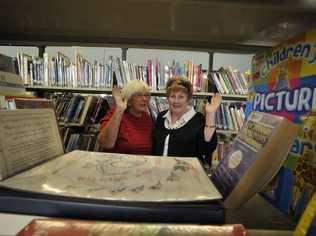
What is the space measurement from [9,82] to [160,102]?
7.33 feet

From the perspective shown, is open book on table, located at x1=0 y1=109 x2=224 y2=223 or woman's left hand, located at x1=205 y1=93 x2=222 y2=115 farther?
woman's left hand, located at x1=205 y1=93 x2=222 y2=115

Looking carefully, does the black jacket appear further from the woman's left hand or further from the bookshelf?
the bookshelf

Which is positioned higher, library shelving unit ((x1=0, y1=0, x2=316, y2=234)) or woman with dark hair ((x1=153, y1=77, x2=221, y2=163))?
library shelving unit ((x1=0, y1=0, x2=316, y2=234))

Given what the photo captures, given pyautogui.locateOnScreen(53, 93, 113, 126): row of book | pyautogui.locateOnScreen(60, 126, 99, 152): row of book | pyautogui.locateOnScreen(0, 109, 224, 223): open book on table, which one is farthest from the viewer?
pyautogui.locateOnScreen(53, 93, 113, 126): row of book

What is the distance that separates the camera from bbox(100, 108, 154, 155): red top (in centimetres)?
156

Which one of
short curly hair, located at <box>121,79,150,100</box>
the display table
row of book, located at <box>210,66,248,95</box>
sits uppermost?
row of book, located at <box>210,66,248,95</box>

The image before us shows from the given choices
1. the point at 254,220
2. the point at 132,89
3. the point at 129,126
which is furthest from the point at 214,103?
the point at 254,220

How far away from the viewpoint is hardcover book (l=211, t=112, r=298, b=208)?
1.27ft

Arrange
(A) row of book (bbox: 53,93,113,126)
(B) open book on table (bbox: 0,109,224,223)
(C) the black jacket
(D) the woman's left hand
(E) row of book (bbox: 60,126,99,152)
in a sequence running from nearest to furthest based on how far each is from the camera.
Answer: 1. (B) open book on table (bbox: 0,109,224,223)
2. (D) the woman's left hand
3. (C) the black jacket
4. (E) row of book (bbox: 60,126,99,152)
5. (A) row of book (bbox: 53,93,113,126)

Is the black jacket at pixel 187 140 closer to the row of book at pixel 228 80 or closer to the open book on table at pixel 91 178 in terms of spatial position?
the open book on table at pixel 91 178

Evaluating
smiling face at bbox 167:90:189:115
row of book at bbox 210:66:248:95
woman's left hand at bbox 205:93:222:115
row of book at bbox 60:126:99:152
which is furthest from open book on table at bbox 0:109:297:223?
row of book at bbox 210:66:248:95

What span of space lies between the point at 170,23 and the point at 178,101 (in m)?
1.25

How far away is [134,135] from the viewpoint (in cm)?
167

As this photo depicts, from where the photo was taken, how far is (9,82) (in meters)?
0.61
